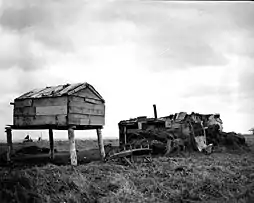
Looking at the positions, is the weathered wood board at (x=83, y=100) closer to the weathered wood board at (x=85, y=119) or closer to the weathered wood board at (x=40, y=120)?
the weathered wood board at (x=85, y=119)

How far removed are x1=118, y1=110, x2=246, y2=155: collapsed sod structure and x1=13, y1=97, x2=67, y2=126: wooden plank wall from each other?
7316 millimetres

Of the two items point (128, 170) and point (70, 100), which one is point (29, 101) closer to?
point (70, 100)

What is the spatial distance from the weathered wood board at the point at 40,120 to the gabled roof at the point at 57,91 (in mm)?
1050

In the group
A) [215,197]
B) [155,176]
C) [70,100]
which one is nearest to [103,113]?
[70,100]

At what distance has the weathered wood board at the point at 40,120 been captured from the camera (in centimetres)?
1210

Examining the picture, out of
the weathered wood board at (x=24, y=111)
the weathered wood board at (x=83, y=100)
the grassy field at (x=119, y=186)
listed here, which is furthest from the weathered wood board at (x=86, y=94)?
the grassy field at (x=119, y=186)

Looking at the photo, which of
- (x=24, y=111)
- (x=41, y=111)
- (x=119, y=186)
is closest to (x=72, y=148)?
(x=41, y=111)

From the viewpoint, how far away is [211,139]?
25.4 metres

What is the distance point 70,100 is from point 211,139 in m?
17.6

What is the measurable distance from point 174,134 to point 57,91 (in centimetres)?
1176

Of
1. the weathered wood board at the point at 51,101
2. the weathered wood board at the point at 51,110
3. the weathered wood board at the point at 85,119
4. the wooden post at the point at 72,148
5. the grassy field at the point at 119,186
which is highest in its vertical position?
the weathered wood board at the point at 51,101

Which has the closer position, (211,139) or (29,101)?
(29,101)

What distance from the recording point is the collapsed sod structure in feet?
63.7

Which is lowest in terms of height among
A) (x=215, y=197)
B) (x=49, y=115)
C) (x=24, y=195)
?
(x=215, y=197)
